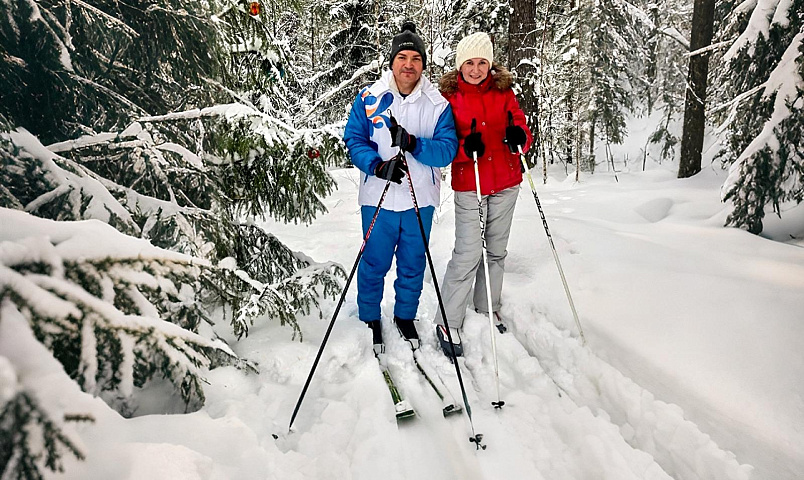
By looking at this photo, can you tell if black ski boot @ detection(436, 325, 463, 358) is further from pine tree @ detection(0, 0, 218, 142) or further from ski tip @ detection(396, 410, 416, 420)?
pine tree @ detection(0, 0, 218, 142)

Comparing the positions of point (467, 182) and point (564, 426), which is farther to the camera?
point (467, 182)

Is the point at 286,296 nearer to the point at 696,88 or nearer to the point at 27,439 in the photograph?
the point at 27,439

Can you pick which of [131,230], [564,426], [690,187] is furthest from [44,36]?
[690,187]

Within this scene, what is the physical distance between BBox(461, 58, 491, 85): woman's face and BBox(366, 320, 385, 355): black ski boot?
7.21 ft

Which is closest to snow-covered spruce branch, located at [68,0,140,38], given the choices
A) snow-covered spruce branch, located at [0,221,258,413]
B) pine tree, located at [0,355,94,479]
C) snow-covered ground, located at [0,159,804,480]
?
snow-covered spruce branch, located at [0,221,258,413]

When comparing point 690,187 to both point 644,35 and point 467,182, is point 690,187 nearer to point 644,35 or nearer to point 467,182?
point 467,182

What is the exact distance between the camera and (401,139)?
3158 millimetres

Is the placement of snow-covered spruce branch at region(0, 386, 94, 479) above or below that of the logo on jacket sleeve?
below

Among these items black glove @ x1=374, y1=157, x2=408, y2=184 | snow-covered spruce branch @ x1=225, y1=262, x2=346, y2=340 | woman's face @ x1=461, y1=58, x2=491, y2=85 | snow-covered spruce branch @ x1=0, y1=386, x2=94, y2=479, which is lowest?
snow-covered spruce branch @ x1=225, y1=262, x2=346, y2=340

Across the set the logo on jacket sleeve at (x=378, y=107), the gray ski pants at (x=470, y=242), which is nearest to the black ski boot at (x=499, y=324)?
the gray ski pants at (x=470, y=242)

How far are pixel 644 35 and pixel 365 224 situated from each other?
64.8 feet

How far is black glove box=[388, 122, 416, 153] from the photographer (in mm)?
3158

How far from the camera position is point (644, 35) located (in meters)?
18.3

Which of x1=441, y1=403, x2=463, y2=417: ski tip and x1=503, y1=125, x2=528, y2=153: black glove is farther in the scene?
x1=503, y1=125, x2=528, y2=153: black glove
